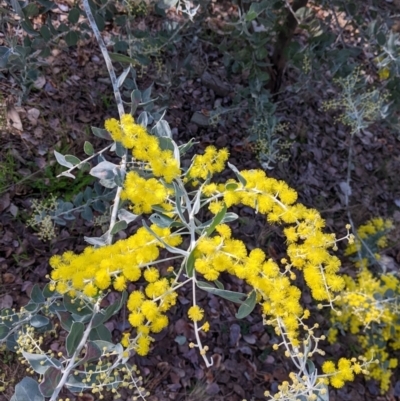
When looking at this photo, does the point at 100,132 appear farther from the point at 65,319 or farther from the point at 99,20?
the point at 99,20

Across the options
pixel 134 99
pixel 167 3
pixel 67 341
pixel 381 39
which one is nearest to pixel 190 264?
pixel 67 341

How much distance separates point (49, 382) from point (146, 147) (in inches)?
27.6

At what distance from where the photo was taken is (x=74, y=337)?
1.36 m

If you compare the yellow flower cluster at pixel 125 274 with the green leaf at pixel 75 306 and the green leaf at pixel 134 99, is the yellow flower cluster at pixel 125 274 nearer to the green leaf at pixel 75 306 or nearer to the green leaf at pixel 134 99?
the green leaf at pixel 75 306

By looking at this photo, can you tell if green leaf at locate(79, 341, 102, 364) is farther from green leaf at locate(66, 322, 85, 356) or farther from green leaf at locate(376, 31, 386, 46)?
Answer: green leaf at locate(376, 31, 386, 46)

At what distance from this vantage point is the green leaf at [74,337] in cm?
134

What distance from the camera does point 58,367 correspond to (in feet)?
4.51

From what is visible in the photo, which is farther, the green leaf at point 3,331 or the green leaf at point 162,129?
the green leaf at point 3,331

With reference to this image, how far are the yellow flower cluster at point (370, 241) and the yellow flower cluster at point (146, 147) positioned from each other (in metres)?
1.38

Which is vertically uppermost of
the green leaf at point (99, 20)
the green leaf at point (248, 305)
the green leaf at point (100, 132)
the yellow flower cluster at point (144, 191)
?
the green leaf at point (99, 20)

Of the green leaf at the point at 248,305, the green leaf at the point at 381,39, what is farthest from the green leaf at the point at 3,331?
the green leaf at the point at 381,39

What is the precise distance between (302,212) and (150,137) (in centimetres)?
50

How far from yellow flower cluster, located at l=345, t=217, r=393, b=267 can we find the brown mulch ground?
13 cm

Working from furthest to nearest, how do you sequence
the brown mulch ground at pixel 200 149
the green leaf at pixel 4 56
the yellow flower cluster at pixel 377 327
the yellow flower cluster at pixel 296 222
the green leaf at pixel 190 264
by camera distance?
1. the yellow flower cluster at pixel 377 327
2. the brown mulch ground at pixel 200 149
3. the green leaf at pixel 4 56
4. the yellow flower cluster at pixel 296 222
5. the green leaf at pixel 190 264
